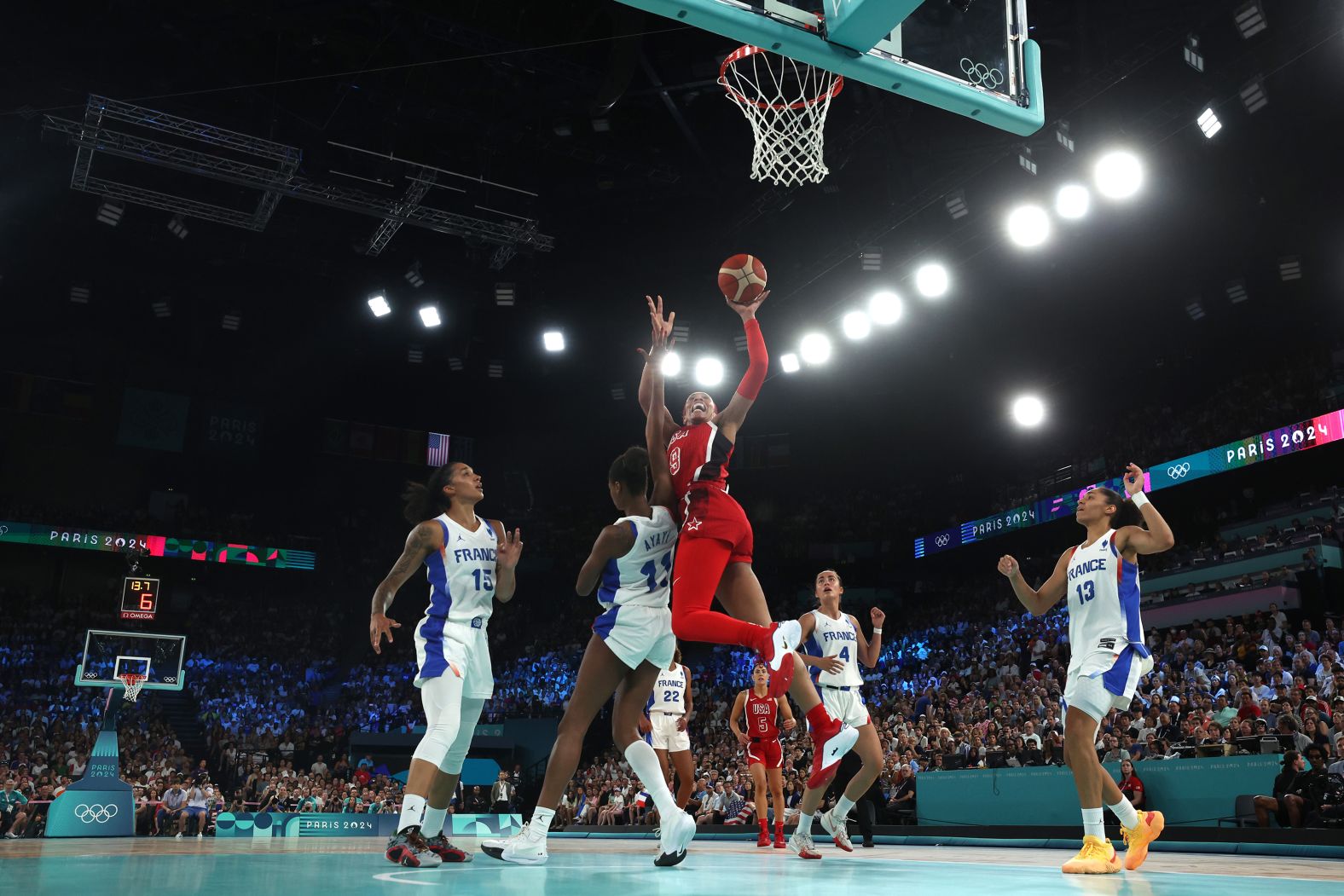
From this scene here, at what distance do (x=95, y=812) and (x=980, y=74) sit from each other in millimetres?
16858

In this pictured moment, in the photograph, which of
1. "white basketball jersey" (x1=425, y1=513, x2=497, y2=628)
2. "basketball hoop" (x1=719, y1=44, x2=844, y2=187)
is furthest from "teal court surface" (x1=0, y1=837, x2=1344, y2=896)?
"basketball hoop" (x1=719, y1=44, x2=844, y2=187)

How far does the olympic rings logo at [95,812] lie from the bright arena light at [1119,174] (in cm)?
1802

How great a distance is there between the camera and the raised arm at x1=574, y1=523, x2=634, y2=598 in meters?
5.24

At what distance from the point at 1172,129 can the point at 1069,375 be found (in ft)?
51.4

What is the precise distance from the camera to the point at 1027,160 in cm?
1424

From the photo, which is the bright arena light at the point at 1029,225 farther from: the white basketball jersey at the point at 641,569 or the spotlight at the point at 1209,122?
the white basketball jersey at the point at 641,569

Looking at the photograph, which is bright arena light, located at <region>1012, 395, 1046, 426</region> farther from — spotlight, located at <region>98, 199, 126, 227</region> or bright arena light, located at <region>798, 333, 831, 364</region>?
spotlight, located at <region>98, 199, 126, 227</region>

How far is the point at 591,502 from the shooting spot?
33.4 metres

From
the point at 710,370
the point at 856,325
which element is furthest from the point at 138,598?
the point at 856,325

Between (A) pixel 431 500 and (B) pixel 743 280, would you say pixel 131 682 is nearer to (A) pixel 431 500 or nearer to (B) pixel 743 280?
(A) pixel 431 500

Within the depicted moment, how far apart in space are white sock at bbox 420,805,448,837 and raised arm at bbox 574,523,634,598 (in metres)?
1.47

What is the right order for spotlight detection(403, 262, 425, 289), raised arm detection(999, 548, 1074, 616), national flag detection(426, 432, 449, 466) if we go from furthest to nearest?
national flag detection(426, 432, 449, 466) → spotlight detection(403, 262, 425, 289) → raised arm detection(999, 548, 1074, 616)

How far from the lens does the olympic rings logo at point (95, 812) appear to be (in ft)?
51.6

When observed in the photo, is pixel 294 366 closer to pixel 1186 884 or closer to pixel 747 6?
pixel 747 6
